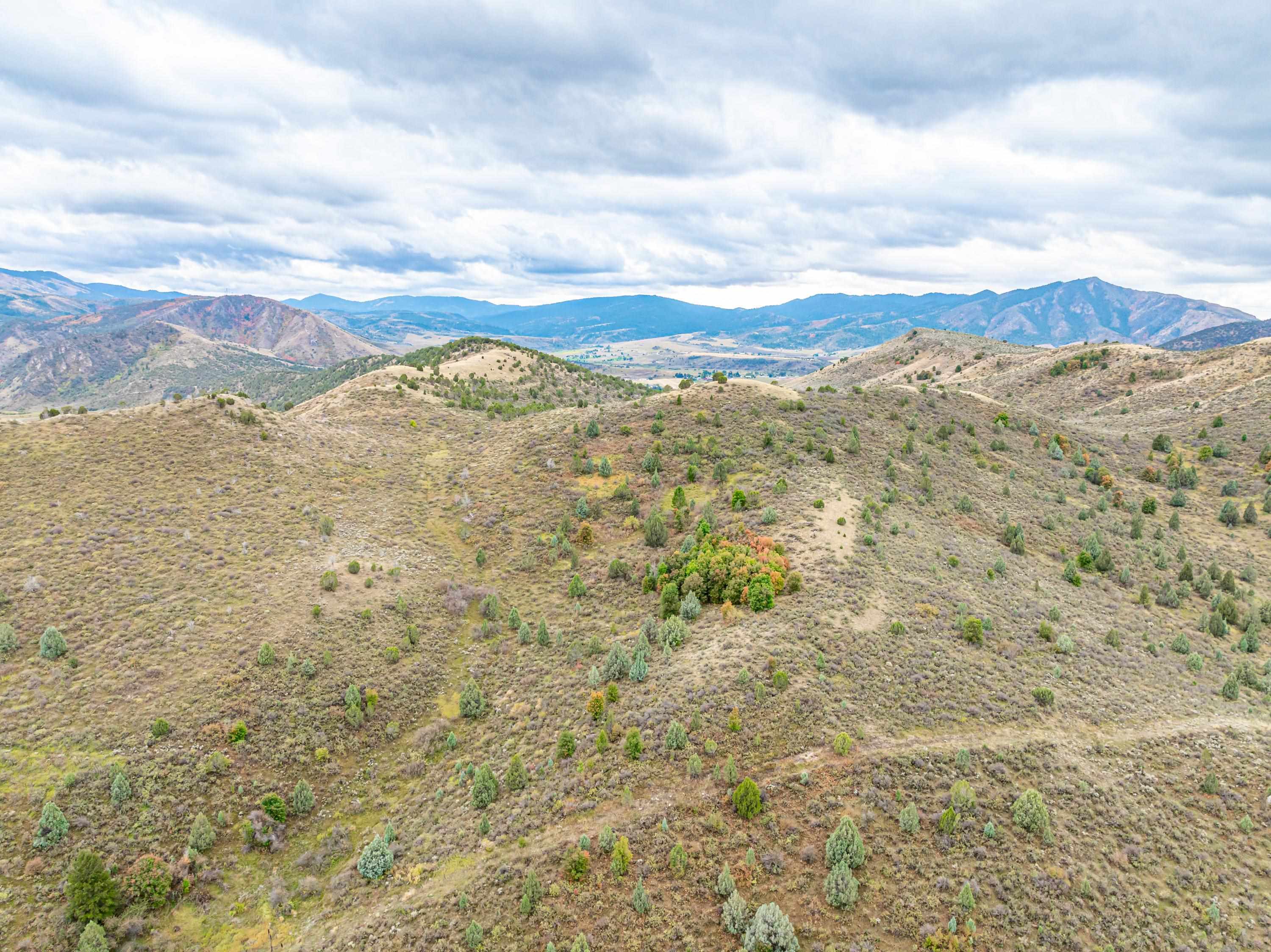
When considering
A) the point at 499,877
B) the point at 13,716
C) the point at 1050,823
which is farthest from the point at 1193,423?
the point at 13,716

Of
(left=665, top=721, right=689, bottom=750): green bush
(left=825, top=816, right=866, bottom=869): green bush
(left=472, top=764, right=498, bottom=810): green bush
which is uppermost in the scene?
(left=825, top=816, right=866, bottom=869): green bush

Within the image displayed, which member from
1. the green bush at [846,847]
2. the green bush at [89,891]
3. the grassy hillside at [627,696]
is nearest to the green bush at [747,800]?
the grassy hillside at [627,696]

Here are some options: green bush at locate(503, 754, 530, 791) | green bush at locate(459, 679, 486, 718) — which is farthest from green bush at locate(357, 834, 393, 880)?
green bush at locate(459, 679, 486, 718)

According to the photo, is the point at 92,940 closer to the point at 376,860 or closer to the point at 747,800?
the point at 376,860

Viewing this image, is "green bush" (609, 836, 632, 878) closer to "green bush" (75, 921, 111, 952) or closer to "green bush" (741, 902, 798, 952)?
"green bush" (741, 902, 798, 952)

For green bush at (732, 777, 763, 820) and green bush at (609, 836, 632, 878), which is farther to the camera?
green bush at (732, 777, 763, 820)

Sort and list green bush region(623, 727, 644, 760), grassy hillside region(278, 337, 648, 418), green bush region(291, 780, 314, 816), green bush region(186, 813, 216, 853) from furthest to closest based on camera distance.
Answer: grassy hillside region(278, 337, 648, 418) < green bush region(291, 780, 314, 816) < green bush region(623, 727, 644, 760) < green bush region(186, 813, 216, 853)

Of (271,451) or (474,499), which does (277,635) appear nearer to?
(474,499)

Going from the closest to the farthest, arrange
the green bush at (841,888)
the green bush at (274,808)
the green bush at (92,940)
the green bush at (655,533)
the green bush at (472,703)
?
1. the green bush at (841,888)
2. the green bush at (92,940)
3. the green bush at (274,808)
4. the green bush at (472,703)
5. the green bush at (655,533)

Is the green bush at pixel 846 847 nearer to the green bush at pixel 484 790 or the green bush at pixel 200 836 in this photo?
the green bush at pixel 484 790
